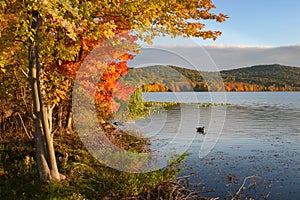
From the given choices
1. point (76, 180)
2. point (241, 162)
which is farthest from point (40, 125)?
point (241, 162)

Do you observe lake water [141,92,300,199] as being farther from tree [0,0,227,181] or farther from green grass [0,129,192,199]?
tree [0,0,227,181]

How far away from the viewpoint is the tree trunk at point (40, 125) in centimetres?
1289

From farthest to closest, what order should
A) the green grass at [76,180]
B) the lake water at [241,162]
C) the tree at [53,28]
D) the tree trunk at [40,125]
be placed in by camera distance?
the lake water at [241,162] → the tree trunk at [40,125] → the green grass at [76,180] → the tree at [53,28]

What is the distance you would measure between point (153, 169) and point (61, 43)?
300 inches

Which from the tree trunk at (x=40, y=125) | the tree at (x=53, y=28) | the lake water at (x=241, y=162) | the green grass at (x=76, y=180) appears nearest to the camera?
the tree at (x=53, y=28)

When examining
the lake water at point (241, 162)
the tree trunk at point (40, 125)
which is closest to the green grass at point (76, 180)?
the tree trunk at point (40, 125)

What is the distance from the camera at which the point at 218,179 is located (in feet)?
62.4

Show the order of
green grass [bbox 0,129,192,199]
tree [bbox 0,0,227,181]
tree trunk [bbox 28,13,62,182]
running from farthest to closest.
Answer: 1. tree trunk [bbox 28,13,62,182]
2. green grass [bbox 0,129,192,199]
3. tree [bbox 0,0,227,181]

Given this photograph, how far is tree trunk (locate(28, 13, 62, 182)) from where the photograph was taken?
12.9 m

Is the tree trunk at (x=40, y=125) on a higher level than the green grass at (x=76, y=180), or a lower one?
higher

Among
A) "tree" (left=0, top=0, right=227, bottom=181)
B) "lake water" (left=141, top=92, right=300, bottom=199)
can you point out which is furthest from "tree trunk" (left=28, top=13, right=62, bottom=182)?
"lake water" (left=141, top=92, right=300, bottom=199)

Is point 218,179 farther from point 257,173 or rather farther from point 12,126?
point 12,126

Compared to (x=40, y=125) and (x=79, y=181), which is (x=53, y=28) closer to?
(x=40, y=125)

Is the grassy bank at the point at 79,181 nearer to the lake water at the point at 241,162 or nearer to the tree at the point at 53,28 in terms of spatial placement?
the tree at the point at 53,28
